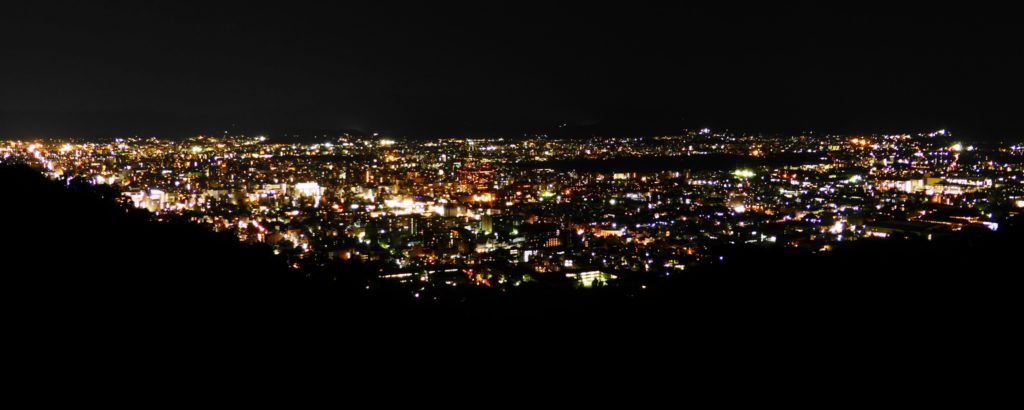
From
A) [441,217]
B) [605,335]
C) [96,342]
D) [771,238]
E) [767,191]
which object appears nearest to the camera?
[96,342]

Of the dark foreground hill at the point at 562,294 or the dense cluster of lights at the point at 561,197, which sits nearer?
the dark foreground hill at the point at 562,294

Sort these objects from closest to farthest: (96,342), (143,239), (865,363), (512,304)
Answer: (865,363), (96,342), (512,304), (143,239)

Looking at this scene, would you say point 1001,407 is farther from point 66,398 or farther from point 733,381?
point 66,398

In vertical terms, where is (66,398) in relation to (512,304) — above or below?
above

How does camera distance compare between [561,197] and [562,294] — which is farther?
[561,197]

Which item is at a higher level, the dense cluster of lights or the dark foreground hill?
the dark foreground hill

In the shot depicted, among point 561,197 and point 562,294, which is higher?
point 562,294

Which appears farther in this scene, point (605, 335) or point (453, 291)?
point (453, 291)

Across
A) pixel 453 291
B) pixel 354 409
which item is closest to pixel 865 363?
pixel 354 409

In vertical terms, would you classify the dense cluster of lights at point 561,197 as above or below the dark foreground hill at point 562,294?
below

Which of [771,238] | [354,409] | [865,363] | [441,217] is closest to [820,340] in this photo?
[865,363]

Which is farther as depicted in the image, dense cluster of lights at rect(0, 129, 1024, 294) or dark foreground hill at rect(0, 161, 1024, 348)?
dense cluster of lights at rect(0, 129, 1024, 294)
